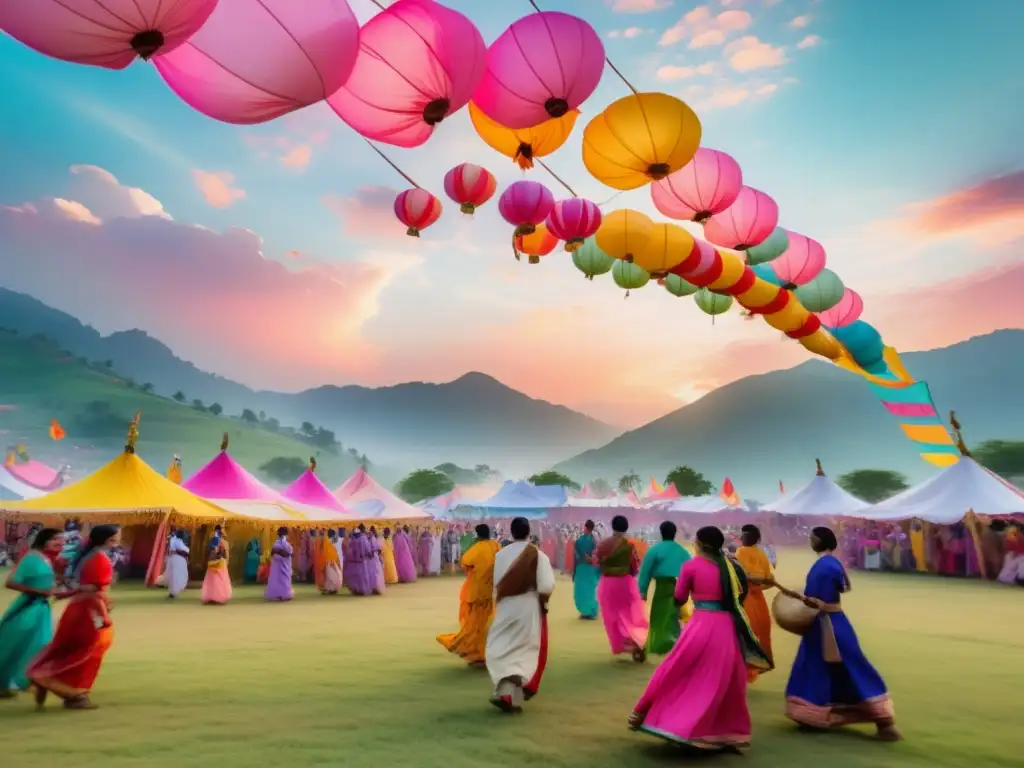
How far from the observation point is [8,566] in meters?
22.9

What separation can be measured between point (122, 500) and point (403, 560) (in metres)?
7.34

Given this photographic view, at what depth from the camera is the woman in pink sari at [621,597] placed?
7996 mm

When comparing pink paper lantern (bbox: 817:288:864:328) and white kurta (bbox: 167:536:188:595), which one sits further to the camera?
white kurta (bbox: 167:536:188:595)

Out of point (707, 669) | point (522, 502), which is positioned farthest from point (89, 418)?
point (707, 669)

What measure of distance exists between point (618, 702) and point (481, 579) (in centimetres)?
213

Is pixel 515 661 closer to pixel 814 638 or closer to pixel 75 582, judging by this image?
pixel 814 638

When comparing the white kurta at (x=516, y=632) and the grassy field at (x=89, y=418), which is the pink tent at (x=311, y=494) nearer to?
the white kurta at (x=516, y=632)

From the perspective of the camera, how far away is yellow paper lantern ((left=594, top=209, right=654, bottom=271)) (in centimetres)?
807

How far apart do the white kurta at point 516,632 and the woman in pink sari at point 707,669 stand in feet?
4.29

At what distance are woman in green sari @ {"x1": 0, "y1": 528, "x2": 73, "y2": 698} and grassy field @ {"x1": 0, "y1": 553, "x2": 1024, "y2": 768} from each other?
0.25 m

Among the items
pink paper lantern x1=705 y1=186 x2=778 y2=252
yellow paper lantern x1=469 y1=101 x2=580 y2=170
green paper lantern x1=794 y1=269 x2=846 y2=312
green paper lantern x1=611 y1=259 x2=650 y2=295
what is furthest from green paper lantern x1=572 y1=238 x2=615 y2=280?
green paper lantern x1=794 y1=269 x2=846 y2=312

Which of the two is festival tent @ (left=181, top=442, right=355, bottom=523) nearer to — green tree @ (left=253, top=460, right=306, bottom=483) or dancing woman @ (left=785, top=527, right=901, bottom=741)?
dancing woman @ (left=785, top=527, right=901, bottom=741)

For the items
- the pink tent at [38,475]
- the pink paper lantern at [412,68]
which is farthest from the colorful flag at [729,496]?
the pink paper lantern at [412,68]

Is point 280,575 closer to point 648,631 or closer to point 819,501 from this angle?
point 648,631
